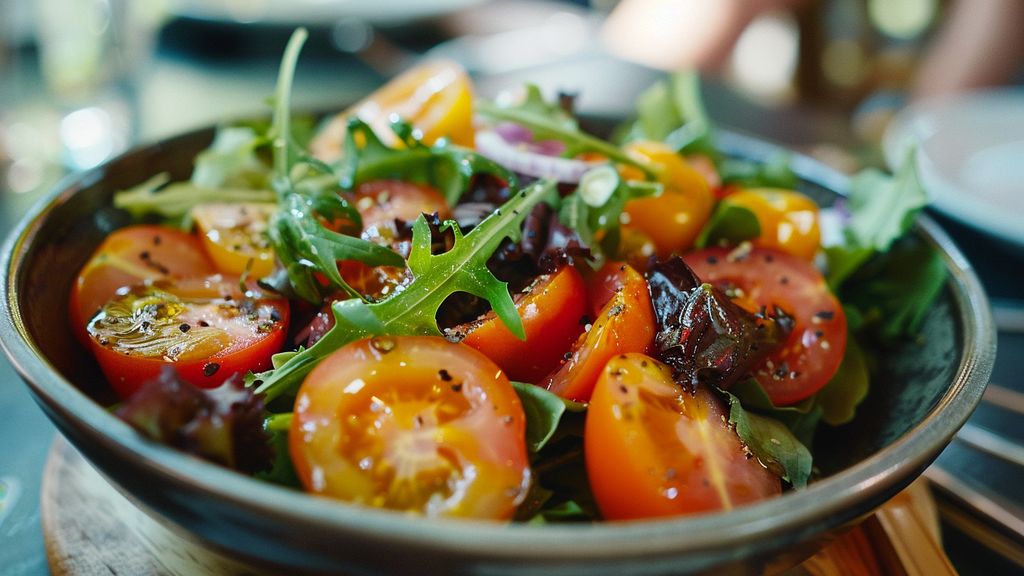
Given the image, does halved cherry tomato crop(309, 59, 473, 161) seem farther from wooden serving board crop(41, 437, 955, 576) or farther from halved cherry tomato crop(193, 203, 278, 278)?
wooden serving board crop(41, 437, 955, 576)

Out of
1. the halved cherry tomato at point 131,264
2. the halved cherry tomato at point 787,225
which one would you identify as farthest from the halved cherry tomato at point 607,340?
the halved cherry tomato at point 131,264

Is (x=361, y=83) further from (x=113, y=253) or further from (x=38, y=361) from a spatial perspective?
(x=38, y=361)

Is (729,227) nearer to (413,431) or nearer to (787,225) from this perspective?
(787,225)

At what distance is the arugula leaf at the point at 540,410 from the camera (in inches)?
40.1

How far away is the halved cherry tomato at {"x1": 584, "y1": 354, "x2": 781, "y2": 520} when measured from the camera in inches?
36.6

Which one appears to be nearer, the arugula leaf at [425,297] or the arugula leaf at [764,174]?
the arugula leaf at [425,297]

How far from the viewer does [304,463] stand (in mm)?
904

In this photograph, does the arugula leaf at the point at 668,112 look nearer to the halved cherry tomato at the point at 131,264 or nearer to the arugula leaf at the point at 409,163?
the arugula leaf at the point at 409,163

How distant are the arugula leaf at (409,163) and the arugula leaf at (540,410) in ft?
1.64

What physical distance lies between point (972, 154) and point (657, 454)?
213 centimetres

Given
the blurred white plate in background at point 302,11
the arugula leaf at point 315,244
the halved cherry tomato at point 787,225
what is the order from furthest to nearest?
the blurred white plate in background at point 302,11 → the halved cherry tomato at point 787,225 → the arugula leaf at point 315,244

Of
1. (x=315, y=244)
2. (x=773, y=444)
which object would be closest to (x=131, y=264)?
(x=315, y=244)

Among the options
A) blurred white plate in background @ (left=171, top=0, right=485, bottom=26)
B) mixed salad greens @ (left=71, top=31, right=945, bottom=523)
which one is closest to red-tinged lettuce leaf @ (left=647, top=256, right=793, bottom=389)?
mixed salad greens @ (left=71, top=31, right=945, bottom=523)

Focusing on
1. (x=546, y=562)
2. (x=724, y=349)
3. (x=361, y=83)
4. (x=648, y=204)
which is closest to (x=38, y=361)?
(x=546, y=562)
